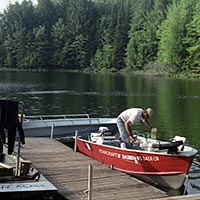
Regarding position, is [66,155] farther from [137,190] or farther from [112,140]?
[137,190]

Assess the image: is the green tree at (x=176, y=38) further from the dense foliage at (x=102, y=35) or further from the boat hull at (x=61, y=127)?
the boat hull at (x=61, y=127)

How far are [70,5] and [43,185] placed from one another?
107569mm

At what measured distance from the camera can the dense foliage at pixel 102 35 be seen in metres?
78.4

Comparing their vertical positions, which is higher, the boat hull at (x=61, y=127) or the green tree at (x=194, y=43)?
the green tree at (x=194, y=43)

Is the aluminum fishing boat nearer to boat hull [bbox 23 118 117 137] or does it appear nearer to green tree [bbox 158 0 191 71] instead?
boat hull [bbox 23 118 117 137]

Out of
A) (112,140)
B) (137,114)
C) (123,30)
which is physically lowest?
(112,140)

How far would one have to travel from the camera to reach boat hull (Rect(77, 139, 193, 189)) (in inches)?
486

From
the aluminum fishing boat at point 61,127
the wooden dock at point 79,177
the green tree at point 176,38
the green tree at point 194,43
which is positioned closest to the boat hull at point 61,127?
the aluminum fishing boat at point 61,127

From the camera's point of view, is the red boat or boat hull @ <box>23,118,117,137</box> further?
boat hull @ <box>23,118,117,137</box>

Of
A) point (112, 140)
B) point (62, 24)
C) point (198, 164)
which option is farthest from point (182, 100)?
point (62, 24)

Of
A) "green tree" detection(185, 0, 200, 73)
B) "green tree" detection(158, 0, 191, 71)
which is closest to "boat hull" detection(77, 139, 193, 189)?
"green tree" detection(185, 0, 200, 73)

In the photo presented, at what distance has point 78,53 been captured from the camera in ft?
346

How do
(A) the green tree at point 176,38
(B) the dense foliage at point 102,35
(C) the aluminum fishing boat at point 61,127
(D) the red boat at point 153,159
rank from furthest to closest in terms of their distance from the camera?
(B) the dense foliage at point 102,35, (A) the green tree at point 176,38, (C) the aluminum fishing boat at point 61,127, (D) the red boat at point 153,159

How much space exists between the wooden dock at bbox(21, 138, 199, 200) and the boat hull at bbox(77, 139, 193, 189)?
691mm
